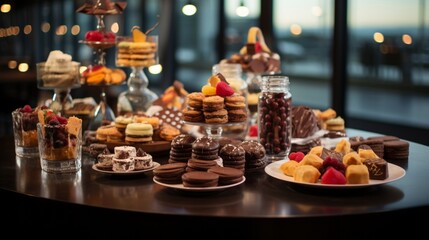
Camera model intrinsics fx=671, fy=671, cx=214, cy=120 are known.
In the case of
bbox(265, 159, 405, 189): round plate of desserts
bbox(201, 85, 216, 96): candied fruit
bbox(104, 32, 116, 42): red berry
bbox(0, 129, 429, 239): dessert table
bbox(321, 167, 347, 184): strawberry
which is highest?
bbox(104, 32, 116, 42): red berry

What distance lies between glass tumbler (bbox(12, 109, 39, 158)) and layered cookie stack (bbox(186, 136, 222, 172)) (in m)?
0.81

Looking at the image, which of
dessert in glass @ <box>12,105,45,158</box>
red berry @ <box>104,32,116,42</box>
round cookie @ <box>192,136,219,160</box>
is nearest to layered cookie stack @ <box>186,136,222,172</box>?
round cookie @ <box>192,136,219,160</box>

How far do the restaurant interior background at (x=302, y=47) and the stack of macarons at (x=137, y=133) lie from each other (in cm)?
162

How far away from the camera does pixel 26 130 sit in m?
2.88

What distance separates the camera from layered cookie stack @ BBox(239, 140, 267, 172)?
2.58 meters

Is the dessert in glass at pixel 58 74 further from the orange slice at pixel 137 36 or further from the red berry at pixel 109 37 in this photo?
the orange slice at pixel 137 36

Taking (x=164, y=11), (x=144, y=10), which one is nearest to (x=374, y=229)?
(x=164, y=11)

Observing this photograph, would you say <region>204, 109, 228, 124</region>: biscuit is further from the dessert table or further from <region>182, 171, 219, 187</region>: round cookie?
<region>182, 171, 219, 187</region>: round cookie

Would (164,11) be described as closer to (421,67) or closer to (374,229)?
(421,67)

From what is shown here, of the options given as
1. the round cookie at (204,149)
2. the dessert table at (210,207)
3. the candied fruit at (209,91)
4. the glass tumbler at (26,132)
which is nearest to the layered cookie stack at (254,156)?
the dessert table at (210,207)

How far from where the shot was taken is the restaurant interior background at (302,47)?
21.7 feet

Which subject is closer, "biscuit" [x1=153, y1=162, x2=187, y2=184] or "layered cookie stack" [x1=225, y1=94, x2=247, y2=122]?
"biscuit" [x1=153, y1=162, x2=187, y2=184]

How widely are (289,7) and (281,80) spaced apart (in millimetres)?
4850

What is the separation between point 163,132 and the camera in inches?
117
